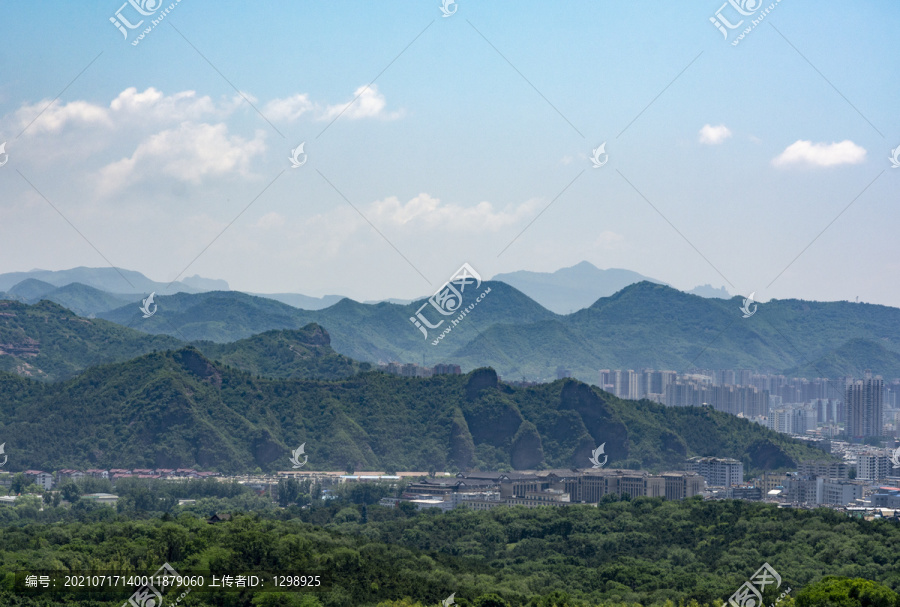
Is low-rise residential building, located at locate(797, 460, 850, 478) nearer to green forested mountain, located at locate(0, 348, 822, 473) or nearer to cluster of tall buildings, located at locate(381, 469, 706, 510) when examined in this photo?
cluster of tall buildings, located at locate(381, 469, 706, 510)

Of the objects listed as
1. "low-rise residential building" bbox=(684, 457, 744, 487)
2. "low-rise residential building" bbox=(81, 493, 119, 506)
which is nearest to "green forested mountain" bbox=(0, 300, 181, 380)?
"low-rise residential building" bbox=(81, 493, 119, 506)

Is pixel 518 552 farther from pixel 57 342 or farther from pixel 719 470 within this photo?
pixel 57 342

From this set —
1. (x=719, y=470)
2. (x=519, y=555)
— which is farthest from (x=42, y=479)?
(x=719, y=470)

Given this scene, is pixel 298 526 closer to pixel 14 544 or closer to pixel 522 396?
pixel 14 544

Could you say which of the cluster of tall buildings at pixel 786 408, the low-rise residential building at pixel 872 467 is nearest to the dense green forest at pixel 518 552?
the low-rise residential building at pixel 872 467

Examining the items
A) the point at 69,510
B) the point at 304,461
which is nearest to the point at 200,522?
the point at 69,510
